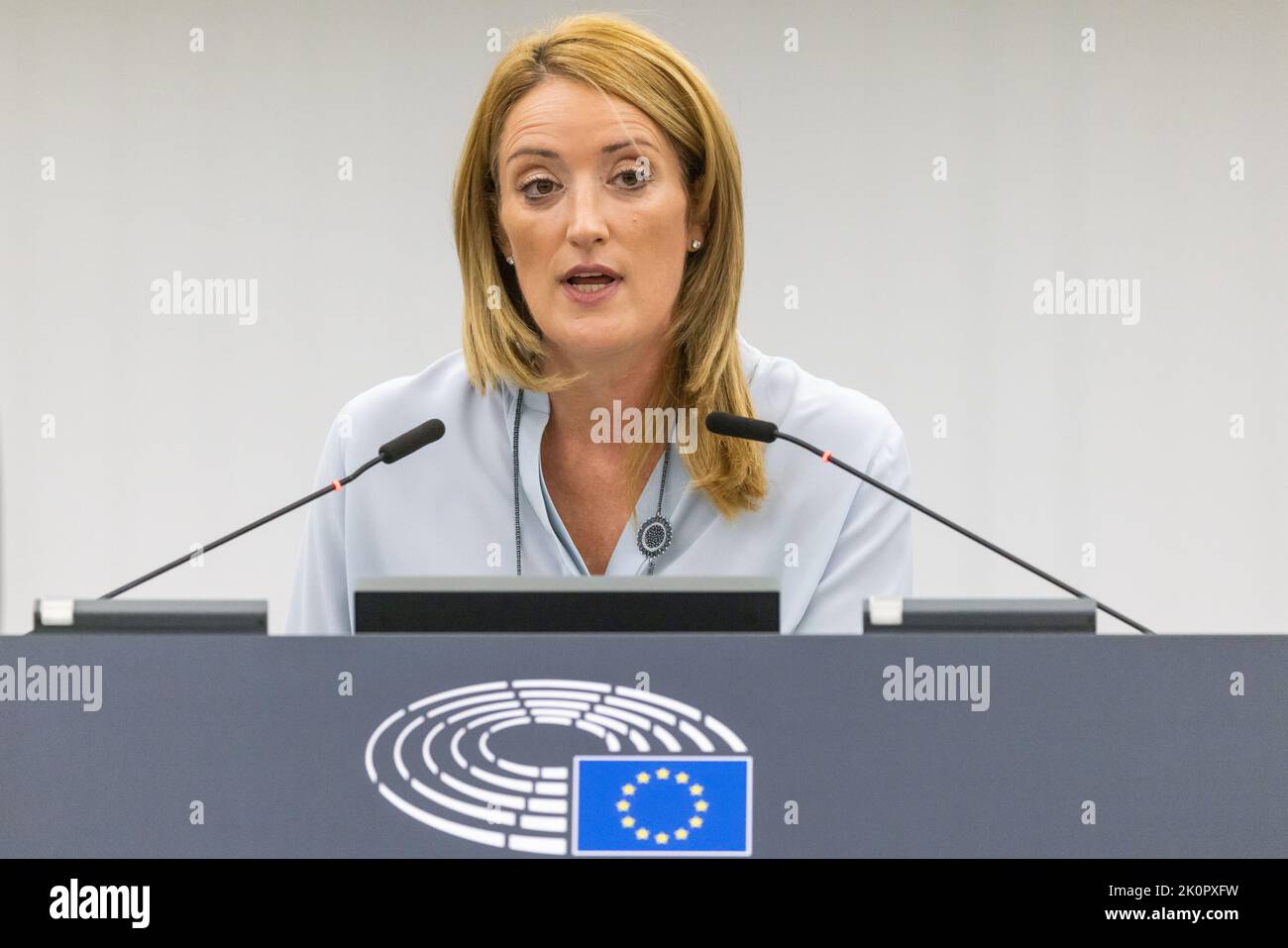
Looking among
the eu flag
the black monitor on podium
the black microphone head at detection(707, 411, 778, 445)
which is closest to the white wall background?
the black microphone head at detection(707, 411, 778, 445)

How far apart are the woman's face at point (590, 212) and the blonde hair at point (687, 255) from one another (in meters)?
0.04

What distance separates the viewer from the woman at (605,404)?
71.9 inches

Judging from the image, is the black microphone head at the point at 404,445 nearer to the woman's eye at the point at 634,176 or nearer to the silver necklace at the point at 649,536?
the silver necklace at the point at 649,536

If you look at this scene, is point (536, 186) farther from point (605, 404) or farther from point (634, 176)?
point (605, 404)

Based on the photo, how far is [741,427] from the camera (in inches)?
56.4

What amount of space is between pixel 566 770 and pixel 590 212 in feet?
3.33

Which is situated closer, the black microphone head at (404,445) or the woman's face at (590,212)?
the black microphone head at (404,445)

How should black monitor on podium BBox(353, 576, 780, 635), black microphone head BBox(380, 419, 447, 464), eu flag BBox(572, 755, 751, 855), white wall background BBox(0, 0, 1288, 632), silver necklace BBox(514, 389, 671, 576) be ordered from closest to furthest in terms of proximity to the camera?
eu flag BBox(572, 755, 751, 855) → black monitor on podium BBox(353, 576, 780, 635) → black microphone head BBox(380, 419, 447, 464) → silver necklace BBox(514, 389, 671, 576) → white wall background BBox(0, 0, 1288, 632)

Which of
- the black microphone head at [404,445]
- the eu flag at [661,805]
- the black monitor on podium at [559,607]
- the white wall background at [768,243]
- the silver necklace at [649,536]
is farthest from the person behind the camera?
the white wall background at [768,243]

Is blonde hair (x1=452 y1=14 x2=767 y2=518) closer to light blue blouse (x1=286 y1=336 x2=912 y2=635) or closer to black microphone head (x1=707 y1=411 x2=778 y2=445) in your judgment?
light blue blouse (x1=286 y1=336 x2=912 y2=635)

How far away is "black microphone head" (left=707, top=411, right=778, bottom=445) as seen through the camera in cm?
142

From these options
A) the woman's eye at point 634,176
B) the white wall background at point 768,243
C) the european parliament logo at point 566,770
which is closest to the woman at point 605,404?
the woman's eye at point 634,176

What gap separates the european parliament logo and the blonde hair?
0.85 meters
